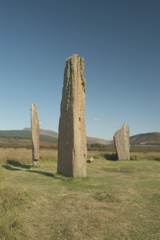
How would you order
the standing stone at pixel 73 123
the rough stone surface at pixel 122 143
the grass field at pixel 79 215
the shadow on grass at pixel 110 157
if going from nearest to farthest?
the grass field at pixel 79 215, the standing stone at pixel 73 123, the rough stone surface at pixel 122 143, the shadow on grass at pixel 110 157

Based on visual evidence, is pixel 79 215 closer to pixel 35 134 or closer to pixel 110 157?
pixel 35 134

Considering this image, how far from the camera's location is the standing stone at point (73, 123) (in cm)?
1105

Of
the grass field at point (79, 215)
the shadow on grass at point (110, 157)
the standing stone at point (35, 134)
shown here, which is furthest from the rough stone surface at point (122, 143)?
the grass field at point (79, 215)

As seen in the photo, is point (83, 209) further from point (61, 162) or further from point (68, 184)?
point (61, 162)

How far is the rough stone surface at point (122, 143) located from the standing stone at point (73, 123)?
34.8ft

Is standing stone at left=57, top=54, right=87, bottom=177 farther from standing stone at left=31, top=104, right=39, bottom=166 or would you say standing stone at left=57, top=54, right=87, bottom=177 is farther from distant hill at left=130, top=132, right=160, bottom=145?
distant hill at left=130, top=132, right=160, bottom=145

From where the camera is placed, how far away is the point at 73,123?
1113 centimetres

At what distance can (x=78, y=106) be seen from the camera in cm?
1143

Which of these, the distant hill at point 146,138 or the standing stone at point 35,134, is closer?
the standing stone at point 35,134

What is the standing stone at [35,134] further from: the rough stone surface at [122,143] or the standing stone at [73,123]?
the rough stone surface at [122,143]

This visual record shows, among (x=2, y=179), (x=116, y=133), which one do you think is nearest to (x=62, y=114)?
(x=2, y=179)

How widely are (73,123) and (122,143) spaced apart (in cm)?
1179

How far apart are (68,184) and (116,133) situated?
43.1ft

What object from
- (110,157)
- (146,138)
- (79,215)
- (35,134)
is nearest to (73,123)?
(35,134)
